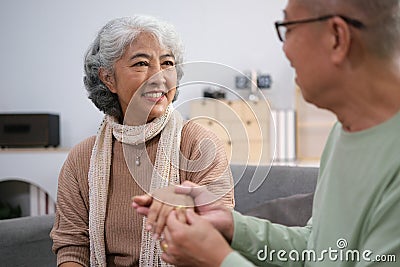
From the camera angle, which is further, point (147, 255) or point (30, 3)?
point (30, 3)

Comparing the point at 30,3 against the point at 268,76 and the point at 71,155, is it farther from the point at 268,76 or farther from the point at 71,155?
the point at 71,155

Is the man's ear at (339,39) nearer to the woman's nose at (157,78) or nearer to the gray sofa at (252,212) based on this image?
the woman's nose at (157,78)

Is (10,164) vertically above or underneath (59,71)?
underneath

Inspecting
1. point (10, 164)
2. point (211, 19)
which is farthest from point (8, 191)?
point (211, 19)

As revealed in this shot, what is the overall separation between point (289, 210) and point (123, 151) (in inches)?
25.1

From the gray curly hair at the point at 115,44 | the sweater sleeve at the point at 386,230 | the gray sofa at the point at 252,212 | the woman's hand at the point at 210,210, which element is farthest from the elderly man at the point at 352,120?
the gray sofa at the point at 252,212

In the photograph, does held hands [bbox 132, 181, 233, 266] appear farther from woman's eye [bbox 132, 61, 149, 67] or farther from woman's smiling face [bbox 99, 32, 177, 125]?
woman's eye [bbox 132, 61, 149, 67]

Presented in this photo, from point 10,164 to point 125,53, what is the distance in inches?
114

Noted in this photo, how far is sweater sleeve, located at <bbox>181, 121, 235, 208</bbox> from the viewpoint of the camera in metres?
1.19

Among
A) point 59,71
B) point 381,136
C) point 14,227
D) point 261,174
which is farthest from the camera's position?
point 59,71

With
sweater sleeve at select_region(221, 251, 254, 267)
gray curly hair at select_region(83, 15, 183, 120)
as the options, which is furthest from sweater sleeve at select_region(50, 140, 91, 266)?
sweater sleeve at select_region(221, 251, 254, 267)

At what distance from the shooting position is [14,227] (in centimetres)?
191

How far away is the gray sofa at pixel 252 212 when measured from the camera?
1896 mm

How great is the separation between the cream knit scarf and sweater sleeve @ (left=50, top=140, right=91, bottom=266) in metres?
0.04
